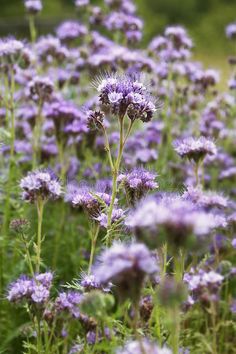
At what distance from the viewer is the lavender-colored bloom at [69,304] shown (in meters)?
3.20

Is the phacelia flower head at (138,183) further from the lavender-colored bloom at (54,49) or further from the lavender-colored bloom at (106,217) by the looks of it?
the lavender-colored bloom at (54,49)

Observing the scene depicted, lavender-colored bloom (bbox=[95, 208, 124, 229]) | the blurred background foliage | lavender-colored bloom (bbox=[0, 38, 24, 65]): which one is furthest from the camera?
the blurred background foliage

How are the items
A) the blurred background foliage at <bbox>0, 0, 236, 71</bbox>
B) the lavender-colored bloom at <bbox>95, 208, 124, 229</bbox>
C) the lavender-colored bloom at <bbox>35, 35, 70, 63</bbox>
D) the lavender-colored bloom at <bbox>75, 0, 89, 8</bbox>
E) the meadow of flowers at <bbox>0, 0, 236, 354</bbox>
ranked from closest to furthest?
the meadow of flowers at <bbox>0, 0, 236, 354</bbox> < the lavender-colored bloom at <bbox>95, 208, 124, 229</bbox> < the lavender-colored bloom at <bbox>35, 35, 70, 63</bbox> < the lavender-colored bloom at <bbox>75, 0, 89, 8</bbox> < the blurred background foliage at <bbox>0, 0, 236, 71</bbox>

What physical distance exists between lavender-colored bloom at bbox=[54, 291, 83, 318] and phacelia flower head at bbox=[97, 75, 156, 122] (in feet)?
2.85

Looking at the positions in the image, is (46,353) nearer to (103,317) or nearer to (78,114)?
(103,317)

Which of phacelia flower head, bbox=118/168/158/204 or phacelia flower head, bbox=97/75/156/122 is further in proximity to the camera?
phacelia flower head, bbox=118/168/158/204

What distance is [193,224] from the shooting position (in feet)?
6.74

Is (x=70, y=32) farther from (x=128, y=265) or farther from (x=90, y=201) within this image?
(x=128, y=265)

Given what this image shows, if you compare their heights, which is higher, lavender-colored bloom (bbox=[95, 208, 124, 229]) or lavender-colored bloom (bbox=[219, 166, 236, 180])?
lavender-colored bloom (bbox=[219, 166, 236, 180])

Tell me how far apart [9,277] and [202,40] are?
1988 centimetres

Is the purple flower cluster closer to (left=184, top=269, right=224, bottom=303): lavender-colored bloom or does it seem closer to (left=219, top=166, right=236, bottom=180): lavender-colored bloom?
(left=184, top=269, right=224, bottom=303): lavender-colored bloom

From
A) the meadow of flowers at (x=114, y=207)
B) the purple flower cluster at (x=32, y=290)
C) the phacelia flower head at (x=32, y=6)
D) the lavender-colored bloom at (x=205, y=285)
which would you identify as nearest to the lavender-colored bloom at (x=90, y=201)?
the meadow of flowers at (x=114, y=207)

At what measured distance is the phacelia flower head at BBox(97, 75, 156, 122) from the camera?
3.04 metres

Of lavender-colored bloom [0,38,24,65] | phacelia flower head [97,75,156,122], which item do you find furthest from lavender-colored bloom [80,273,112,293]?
lavender-colored bloom [0,38,24,65]
